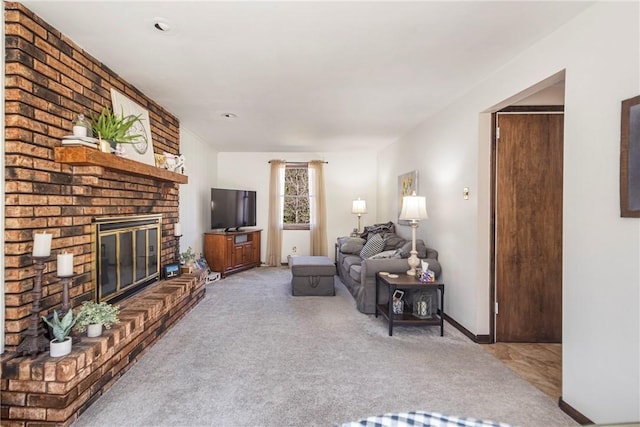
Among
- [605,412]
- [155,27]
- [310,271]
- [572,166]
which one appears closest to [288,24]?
[155,27]

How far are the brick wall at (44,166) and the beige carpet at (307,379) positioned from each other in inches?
33.0

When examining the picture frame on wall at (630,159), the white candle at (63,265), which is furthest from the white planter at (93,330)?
the picture frame on wall at (630,159)

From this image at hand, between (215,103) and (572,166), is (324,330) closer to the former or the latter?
(572,166)

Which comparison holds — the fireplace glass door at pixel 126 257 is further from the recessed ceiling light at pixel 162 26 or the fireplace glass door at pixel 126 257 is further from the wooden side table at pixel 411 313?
the wooden side table at pixel 411 313

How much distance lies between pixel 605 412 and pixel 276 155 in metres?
6.31

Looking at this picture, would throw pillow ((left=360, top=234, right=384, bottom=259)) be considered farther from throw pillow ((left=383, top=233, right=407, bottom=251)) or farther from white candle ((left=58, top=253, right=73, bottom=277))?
white candle ((left=58, top=253, right=73, bottom=277))

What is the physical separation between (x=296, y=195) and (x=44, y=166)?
5.18 m

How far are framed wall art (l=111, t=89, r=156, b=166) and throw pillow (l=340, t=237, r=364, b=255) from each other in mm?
3205

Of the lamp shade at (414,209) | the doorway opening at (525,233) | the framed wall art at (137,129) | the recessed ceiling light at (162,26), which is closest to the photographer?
the recessed ceiling light at (162,26)

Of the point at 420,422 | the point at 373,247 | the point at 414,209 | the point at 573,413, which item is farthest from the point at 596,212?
the point at 373,247

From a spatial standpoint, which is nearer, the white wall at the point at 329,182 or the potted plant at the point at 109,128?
the potted plant at the point at 109,128

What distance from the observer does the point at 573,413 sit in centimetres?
199

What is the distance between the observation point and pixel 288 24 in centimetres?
210

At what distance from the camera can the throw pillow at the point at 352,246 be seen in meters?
5.54
